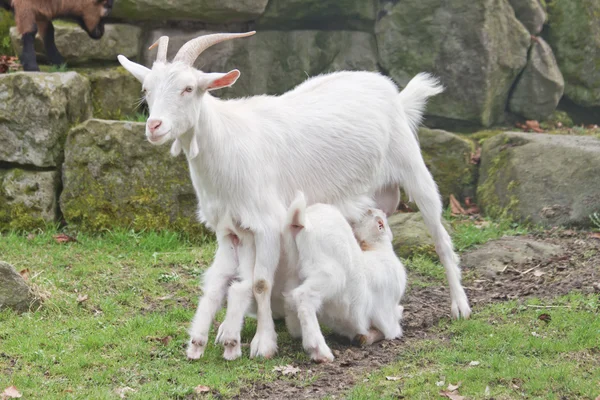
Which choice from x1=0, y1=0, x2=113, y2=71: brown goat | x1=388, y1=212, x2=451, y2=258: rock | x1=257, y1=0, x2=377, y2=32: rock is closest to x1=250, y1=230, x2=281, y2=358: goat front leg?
x1=388, y1=212, x2=451, y2=258: rock

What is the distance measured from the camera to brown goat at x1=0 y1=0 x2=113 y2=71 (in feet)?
27.9

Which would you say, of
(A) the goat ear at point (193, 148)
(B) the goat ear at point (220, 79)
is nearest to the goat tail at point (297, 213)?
(A) the goat ear at point (193, 148)

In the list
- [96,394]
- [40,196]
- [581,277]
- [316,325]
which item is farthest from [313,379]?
[40,196]

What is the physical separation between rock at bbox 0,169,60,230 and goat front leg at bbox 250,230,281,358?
3.90 metres

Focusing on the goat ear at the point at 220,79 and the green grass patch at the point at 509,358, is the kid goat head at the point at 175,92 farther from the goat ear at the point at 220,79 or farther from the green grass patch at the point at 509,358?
the green grass patch at the point at 509,358

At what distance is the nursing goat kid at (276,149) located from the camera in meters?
4.95

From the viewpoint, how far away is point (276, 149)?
549 cm

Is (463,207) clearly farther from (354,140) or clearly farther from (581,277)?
(354,140)

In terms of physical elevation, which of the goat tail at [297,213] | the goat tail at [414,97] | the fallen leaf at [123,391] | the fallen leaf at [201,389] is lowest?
the fallen leaf at [123,391]

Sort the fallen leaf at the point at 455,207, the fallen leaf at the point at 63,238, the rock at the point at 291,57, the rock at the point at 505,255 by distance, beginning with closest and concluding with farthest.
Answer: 1. the rock at the point at 505,255
2. the fallen leaf at the point at 63,238
3. the fallen leaf at the point at 455,207
4. the rock at the point at 291,57

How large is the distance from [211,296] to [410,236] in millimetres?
3079

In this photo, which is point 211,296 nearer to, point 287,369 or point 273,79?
point 287,369

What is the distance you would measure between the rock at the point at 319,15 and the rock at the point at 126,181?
2.56 meters

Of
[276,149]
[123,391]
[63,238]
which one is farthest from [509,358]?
[63,238]
